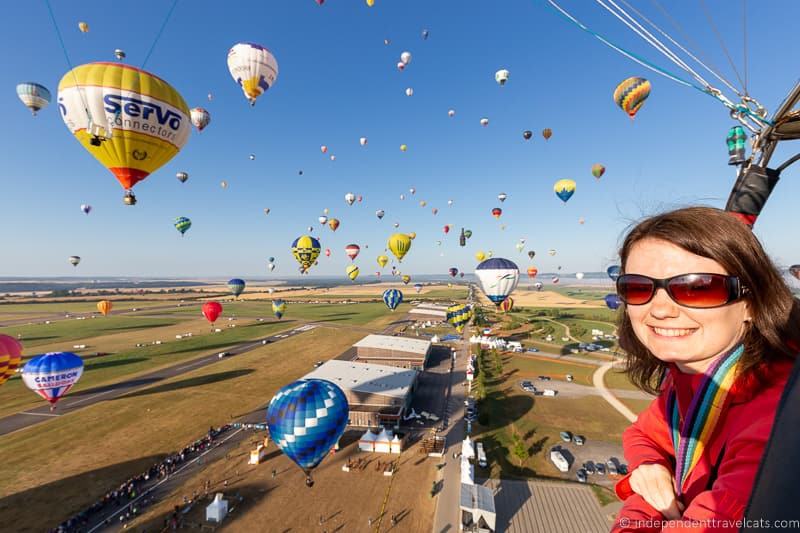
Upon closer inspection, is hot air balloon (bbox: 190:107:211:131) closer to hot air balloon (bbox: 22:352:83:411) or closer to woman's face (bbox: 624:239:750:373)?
hot air balloon (bbox: 22:352:83:411)

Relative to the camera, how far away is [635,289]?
3.32 m

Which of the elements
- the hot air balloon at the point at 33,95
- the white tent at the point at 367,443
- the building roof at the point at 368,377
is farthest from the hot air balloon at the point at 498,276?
the hot air balloon at the point at 33,95

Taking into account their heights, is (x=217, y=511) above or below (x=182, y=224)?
below

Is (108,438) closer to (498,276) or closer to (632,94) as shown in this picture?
(498,276)

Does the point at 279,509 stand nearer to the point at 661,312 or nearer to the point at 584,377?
the point at 661,312

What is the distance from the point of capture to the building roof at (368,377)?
33.3m

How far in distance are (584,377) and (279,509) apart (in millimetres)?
43131

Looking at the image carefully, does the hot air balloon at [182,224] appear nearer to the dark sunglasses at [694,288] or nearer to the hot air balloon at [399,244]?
the hot air balloon at [399,244]

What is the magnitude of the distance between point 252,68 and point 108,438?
3682 cm

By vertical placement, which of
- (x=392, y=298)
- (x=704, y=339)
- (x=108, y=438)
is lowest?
(x=108, y=438)

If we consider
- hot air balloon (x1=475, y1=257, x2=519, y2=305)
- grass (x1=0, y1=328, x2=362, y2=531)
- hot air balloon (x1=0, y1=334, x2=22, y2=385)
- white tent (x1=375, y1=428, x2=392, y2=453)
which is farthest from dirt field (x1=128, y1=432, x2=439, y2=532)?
hot air balloon (x1=475, y1=257, x2=519, y2=305)

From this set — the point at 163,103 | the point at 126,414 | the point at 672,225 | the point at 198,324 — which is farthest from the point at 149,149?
the point at 198,324

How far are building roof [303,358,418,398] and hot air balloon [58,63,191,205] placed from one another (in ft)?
79.3

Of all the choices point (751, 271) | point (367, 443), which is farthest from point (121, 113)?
point (367, 443)
